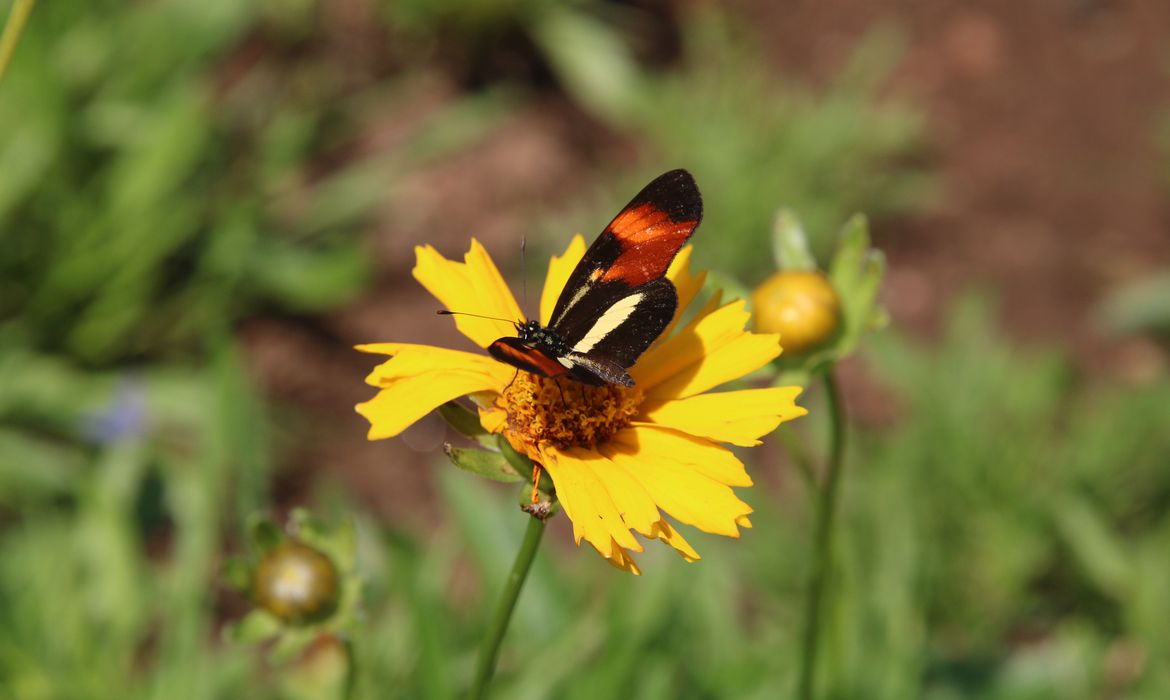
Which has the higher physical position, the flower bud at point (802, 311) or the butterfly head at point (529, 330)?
the flower bud at point (802, 311)

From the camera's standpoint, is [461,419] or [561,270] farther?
[561,270]

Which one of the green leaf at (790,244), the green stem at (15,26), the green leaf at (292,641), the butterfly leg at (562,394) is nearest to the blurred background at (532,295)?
the green leaf at (292,641)

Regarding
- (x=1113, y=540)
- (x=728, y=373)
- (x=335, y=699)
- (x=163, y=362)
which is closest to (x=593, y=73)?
(x=163, y=362)

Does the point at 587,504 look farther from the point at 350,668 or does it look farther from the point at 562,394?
the point at 350,668

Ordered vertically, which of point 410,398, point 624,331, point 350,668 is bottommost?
point 350,668

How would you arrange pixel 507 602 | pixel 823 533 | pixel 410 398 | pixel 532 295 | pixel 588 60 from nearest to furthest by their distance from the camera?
pixel 507 602, pixel 410 398, pixel 823 533, pixel 532 295, pixel 588 60

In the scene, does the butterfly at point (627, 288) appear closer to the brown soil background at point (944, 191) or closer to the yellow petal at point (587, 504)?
the yellow petal at point (587, 504)

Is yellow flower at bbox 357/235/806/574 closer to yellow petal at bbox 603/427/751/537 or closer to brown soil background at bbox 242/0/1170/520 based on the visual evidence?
yellow petal at bbox 603/427/751/537

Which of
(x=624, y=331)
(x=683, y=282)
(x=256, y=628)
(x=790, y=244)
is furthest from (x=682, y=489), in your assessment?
(x=256, y=628)
